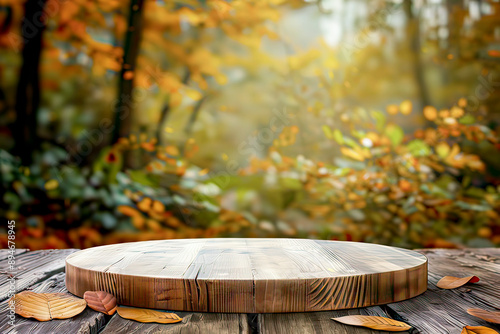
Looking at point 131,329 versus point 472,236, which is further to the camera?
point 472,236

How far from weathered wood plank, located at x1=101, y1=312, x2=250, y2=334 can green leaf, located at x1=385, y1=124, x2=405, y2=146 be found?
1.96m

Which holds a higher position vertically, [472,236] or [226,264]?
[226,264]

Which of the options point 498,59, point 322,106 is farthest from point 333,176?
point 498,59

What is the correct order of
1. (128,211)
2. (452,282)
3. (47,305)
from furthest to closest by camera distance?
(128,211), (452,282), (47,305)

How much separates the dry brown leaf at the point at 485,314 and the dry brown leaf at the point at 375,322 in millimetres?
132

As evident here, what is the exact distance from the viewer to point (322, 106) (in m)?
2.34

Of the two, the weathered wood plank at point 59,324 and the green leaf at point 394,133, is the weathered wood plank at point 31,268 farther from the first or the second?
the green leaf at point 394,133

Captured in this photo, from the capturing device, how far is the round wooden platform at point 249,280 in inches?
23.3

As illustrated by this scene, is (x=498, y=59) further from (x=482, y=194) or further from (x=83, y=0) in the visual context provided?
(x=83, y=0)

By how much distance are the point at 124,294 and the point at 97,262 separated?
137mm

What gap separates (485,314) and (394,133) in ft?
5.99

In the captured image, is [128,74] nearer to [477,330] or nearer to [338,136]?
[338,136]

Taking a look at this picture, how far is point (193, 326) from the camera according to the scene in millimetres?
559

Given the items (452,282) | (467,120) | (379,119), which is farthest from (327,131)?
(452,282)
